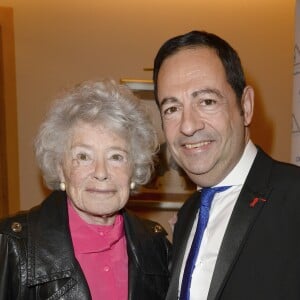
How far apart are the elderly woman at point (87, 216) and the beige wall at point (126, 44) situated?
5.29 ft

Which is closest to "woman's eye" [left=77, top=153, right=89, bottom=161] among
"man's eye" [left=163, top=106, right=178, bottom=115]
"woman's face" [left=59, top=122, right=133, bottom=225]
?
"woman's face" [left=59, top=122, right=133, bottom=225]

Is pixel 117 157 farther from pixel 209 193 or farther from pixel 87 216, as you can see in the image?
pixel 209 193

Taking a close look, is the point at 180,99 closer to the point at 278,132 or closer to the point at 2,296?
the point at 2,296

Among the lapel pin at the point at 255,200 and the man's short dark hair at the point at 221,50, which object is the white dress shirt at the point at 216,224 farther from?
the man's short dark hair at the point at 221,50

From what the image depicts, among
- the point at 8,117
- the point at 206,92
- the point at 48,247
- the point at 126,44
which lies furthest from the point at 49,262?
the point at 126,44

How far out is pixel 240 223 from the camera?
5.06ft

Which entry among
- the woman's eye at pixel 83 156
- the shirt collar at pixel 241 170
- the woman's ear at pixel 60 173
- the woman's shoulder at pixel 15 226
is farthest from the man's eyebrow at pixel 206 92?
the woman's shoulder at pixel 15 226

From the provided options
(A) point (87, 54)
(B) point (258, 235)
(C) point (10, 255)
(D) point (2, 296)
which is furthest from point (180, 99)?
(A) point (87, 54)

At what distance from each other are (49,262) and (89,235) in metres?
0.20

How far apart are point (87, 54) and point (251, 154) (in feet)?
6.84

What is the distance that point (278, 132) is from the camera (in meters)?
3.67

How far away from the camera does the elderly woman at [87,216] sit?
5.55ft

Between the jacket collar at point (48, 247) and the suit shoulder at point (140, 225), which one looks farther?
the suit shoulder at point (140, 225)

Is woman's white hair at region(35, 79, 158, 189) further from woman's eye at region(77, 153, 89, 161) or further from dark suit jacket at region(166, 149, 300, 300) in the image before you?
dark suit jacket at region(166, 149, 300, 300)
